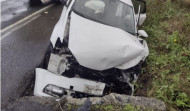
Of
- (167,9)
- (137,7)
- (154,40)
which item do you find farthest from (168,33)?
(167,9)

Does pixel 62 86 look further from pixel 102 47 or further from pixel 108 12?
pixel 108 12

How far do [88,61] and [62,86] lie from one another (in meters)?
0.60

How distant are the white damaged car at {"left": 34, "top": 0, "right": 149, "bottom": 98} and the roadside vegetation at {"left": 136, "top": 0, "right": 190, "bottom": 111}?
2.14 ft

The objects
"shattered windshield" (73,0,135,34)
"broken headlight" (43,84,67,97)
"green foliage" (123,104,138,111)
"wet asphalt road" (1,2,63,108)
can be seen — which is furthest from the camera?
"shattered windshield" (73,0,135,34)

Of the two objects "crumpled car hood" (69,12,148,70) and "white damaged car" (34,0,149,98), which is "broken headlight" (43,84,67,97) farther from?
"crumpled car hood" (69,12,148,70)

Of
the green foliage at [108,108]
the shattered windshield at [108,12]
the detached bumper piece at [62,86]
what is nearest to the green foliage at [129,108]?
the green foliage at [108,108]

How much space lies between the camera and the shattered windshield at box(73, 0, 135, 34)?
504 centimetres

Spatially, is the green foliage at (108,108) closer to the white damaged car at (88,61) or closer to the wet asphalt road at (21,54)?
the white damaged car at (88,61)

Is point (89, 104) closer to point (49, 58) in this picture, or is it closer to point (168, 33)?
point (49, 58)

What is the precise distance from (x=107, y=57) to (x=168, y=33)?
12.2 feet

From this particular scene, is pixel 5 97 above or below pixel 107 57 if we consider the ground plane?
below

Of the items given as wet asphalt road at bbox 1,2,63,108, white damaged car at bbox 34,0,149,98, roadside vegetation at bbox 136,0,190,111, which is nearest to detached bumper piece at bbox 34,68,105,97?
white damaged car at bbox 34,0,149,98

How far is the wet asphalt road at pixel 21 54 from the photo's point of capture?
491cm

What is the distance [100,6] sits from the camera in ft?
17.3
